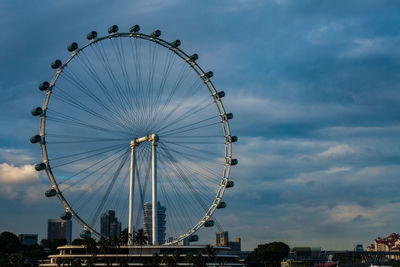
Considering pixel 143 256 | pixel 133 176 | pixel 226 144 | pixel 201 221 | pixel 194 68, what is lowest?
Result: pixel 143 256

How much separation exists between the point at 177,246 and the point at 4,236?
8932cm

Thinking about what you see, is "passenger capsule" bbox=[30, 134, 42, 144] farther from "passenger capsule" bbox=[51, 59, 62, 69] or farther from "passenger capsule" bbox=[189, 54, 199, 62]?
"passenger capsule" bbox=[189, 54, 199, 62]

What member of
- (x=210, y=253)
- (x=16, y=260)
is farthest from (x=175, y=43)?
(x=16, y=260)

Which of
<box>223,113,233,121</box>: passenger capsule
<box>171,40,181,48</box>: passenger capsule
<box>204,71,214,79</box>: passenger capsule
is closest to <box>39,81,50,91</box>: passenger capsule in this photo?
<box>171,40,181,48</box>: passenger capsule

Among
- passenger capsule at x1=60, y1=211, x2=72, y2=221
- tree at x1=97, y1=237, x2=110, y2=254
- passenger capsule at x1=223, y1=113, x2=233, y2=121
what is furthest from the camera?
tree at x1=97, y1=237, x2=110, y2=254

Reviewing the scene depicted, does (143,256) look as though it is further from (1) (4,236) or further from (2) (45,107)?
(1) (4,236)

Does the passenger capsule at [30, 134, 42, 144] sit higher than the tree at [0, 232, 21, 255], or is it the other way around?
the passenger capsule at [30, 134, 42, 144]

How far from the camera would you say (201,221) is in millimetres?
104562

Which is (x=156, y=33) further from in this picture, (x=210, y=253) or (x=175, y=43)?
(x=210, y=253)

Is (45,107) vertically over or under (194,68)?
under

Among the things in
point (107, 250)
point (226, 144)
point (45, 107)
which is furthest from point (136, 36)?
point (107, 250)

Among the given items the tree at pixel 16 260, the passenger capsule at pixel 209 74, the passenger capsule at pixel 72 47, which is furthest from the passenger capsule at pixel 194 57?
the tree at pixel 16 260

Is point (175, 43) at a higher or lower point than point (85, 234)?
higher

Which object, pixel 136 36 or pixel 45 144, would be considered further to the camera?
pixel 136 36
